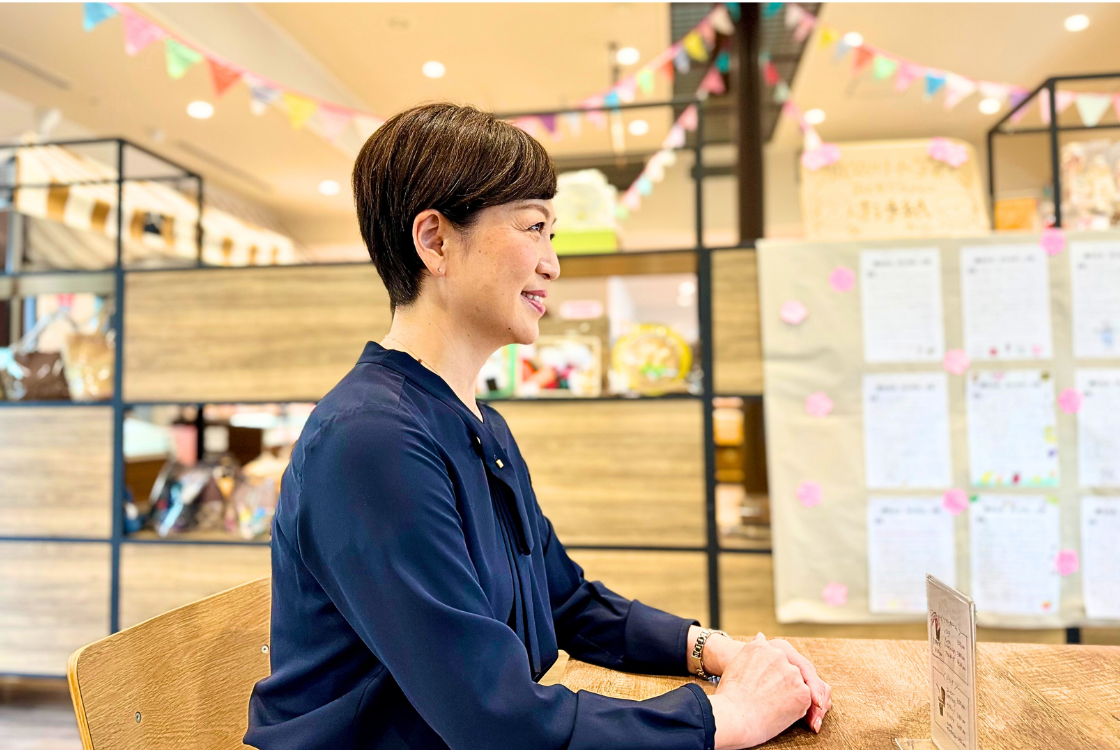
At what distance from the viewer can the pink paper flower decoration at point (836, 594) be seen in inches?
92.4

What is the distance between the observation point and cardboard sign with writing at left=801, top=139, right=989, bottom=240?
8.04 feet

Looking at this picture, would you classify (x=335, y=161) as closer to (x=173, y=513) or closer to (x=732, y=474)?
(x=732, y=474)

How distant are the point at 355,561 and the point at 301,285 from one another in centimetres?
207

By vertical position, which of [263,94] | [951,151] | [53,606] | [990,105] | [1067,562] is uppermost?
[990,105]

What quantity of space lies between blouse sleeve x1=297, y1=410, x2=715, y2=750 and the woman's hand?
28 mm

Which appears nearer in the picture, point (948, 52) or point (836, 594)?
point (836, 594)

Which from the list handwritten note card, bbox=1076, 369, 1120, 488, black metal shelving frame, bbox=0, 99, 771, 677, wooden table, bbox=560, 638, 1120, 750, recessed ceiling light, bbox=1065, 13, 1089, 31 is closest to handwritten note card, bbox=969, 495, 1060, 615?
handwritten note card, bbox=1076, 369, 1120, 488

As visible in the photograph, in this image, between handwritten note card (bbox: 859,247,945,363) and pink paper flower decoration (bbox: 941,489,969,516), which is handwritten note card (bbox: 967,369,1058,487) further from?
handwritten note card (bbox: 859,247,945,363)

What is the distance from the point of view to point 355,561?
0.80 metres

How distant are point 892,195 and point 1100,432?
3.07 feet

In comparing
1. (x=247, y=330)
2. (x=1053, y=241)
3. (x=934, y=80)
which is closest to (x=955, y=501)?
(x=1053, y=241)

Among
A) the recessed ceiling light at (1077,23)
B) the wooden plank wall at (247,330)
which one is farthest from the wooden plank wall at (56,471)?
the recessed ceiling light at (1077,23)

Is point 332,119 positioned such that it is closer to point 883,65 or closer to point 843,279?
point 843,279

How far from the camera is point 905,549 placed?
233 centimetres
